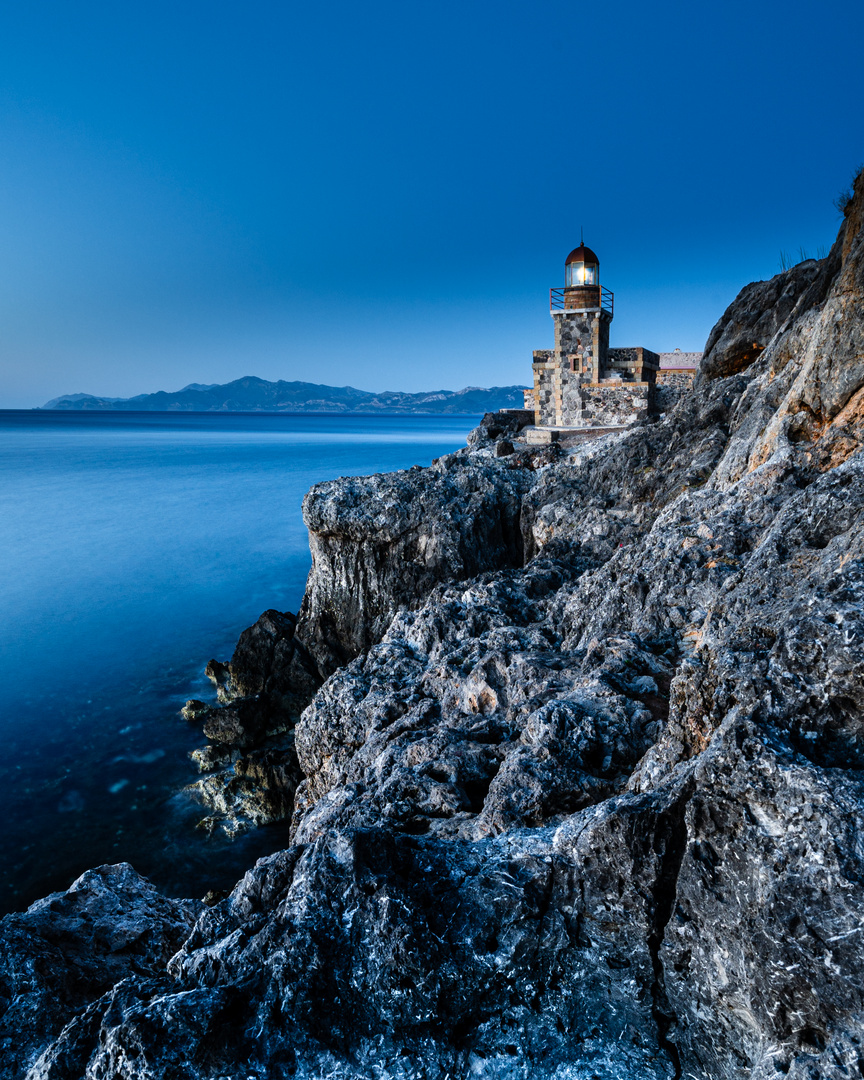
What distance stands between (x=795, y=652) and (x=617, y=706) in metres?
2.17

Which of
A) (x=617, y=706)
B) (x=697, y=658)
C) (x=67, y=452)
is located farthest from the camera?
(x=67, y=452)

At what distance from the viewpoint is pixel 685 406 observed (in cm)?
1471

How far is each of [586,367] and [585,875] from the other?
32.3 metres

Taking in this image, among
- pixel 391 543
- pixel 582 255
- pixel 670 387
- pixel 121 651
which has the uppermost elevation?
pixel 582 255

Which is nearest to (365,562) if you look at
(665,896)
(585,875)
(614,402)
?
(585,875)

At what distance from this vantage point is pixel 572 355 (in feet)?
110

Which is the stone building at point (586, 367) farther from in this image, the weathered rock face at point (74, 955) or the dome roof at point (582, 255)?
the weathered rock face at point (74, 955)

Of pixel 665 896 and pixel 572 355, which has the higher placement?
pixel 572 355

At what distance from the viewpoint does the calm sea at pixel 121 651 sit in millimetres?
13586

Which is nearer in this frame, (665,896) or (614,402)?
(665,896)

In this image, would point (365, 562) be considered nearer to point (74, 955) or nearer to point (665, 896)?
point (74, 955)

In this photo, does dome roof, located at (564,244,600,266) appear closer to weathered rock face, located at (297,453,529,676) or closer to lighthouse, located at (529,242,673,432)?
lighthouse, located at (529,242,673,432)

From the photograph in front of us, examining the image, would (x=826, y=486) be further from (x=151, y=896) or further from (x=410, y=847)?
(x=151, y=896)

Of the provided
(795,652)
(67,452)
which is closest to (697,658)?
(795,652)
